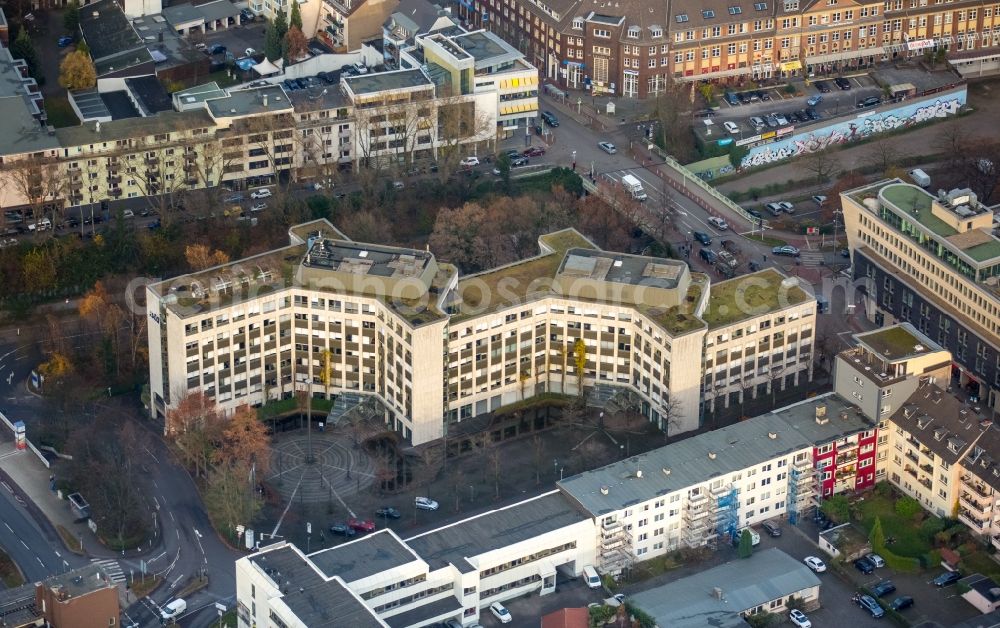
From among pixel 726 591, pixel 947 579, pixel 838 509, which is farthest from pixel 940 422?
pixel 726 591

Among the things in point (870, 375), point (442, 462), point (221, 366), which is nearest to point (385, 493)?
point (442, 462)

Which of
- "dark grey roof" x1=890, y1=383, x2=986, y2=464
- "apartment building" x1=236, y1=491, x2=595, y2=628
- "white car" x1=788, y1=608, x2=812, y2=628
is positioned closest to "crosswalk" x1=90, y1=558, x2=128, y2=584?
"apartment building" x1=236, y1=491, x2=595, y2=628

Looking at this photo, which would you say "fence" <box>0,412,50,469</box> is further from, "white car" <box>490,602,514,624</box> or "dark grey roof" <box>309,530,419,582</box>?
"white car" <box>490,602,514,624</box>

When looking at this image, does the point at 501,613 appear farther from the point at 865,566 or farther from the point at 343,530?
the point at 865,566

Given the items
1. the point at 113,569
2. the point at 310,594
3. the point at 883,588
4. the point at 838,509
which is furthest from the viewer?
the point at 838,509

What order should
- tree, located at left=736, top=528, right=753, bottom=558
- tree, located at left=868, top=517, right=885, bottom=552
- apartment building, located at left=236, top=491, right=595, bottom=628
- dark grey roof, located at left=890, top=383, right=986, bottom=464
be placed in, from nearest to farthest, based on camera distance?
1. apartment building, located at left=236, top=491, right=595, bottom=628
2. tree, located at left=736, top=528, right=753, bottom=558
3. tree, located at left=868, top=517, right=885, bottom=552
4. dark grey roof, located at left=890, top=383, right=986, bottom=464
